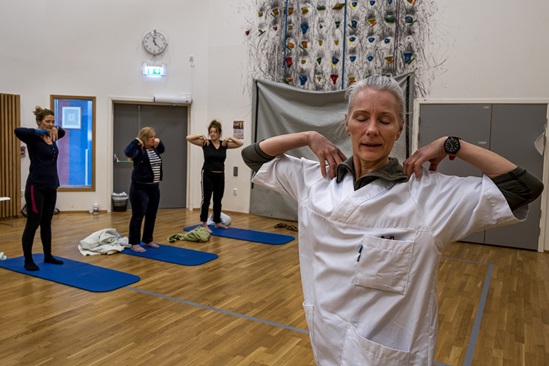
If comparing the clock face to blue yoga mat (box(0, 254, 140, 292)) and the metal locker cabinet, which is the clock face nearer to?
blue yoga mat (box(0, 254, 140, 292))

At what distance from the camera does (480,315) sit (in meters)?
3.41

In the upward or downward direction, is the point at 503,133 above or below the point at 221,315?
above

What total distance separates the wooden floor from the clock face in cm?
382

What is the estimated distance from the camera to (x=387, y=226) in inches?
44.3

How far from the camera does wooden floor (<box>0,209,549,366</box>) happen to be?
2.66m

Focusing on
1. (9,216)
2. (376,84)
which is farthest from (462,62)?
(9,216)

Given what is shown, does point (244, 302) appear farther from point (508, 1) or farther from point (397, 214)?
point (508, 1)

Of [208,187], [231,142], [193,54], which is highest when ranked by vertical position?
[193,54]

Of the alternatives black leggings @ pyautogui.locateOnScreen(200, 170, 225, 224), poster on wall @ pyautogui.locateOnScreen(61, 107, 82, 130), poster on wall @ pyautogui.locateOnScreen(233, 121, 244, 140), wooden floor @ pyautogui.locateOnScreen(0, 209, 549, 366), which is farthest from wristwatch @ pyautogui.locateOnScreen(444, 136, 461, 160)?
poster on wall @ pyautogui.locateOnScreen(61, 107, 82, 130)

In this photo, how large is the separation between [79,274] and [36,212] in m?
0.68

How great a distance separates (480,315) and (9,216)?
21.3 feet

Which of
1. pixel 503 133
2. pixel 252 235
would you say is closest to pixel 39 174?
pixel 252 235

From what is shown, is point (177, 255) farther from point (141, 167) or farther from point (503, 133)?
point (503, 133)

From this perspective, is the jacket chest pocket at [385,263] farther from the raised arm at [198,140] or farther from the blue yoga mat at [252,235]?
the raised arm at [198,140]
